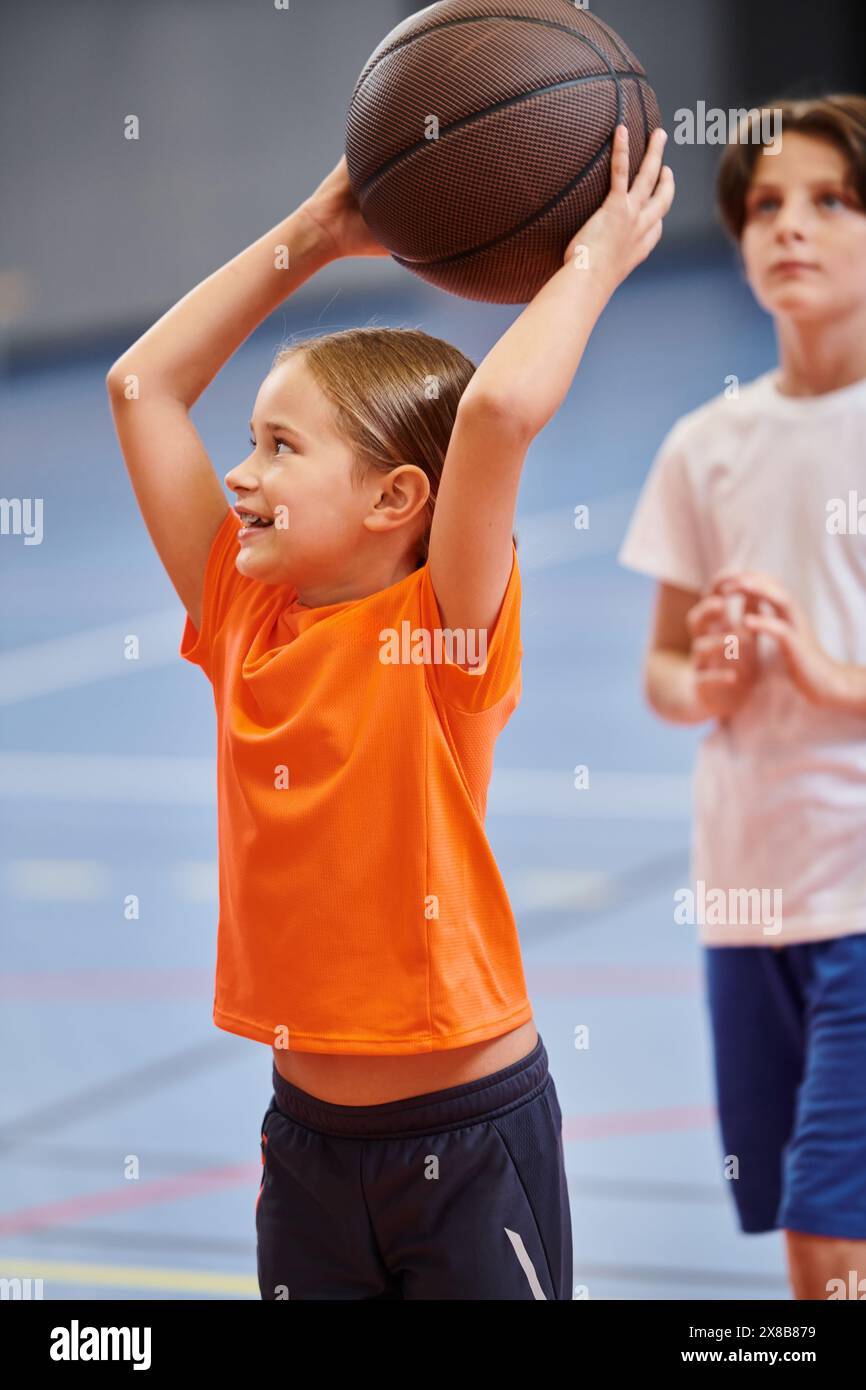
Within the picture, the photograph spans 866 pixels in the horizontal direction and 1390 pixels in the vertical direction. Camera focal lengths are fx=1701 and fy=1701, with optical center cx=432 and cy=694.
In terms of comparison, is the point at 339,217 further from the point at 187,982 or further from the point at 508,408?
the point at 187,982

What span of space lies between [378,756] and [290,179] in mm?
10685

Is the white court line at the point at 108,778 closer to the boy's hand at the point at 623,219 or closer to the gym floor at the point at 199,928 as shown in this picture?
the gym floor at the point at 199,928

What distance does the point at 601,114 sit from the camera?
1711mm

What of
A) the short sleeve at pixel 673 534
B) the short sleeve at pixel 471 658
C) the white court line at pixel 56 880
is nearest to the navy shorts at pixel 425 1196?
the short sleeve at pixel 471 658

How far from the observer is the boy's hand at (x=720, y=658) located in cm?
236

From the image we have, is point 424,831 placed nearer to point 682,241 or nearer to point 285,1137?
point 285,1137

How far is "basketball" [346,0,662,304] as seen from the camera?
5.56 ft

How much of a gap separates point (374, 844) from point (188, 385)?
1.85 feet

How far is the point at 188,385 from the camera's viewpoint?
1.84m

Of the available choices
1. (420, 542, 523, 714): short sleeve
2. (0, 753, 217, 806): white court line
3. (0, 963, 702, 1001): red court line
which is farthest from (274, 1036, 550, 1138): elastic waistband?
(0, 753, 217, 806): white court line

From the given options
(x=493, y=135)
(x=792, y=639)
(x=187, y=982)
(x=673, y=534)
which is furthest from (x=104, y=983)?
(x=493, y=135)

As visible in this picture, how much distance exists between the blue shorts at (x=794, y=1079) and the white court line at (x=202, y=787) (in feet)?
9.72

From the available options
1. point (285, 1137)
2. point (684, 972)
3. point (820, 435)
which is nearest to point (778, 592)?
point (820, 435)

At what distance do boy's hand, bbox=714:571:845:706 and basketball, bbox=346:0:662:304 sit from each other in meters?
0.70
